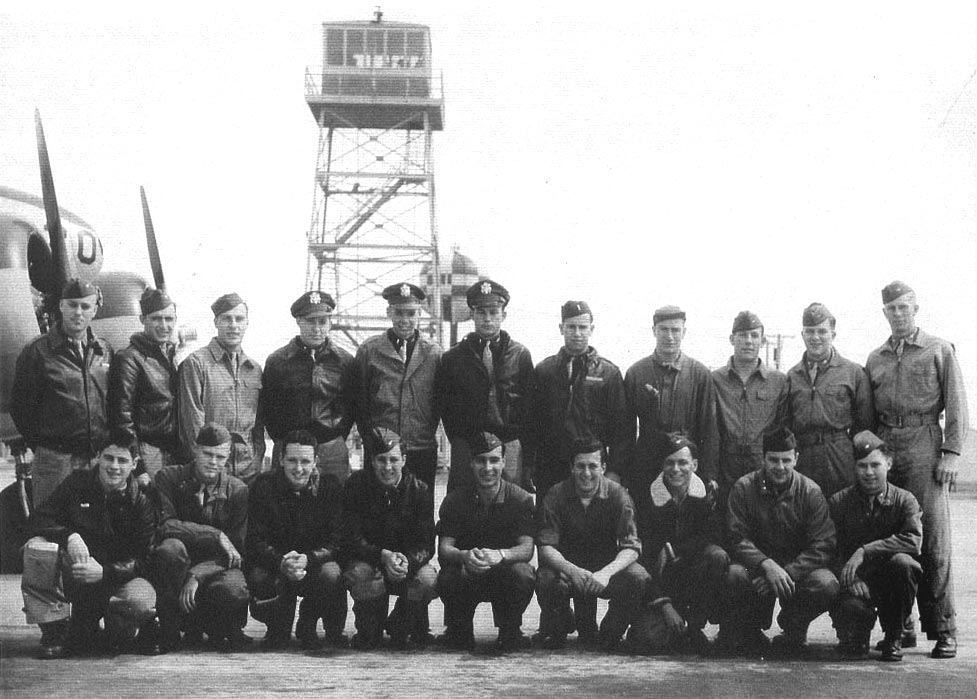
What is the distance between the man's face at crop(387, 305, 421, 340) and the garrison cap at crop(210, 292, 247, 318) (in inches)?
30.3

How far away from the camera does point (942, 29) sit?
450 cm

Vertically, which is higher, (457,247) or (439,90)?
(439,90)

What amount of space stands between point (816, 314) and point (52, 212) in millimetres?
4245

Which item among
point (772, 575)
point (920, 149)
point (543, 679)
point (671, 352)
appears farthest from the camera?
point (920, 149)

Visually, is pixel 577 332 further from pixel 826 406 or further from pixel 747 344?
pixel 826 406

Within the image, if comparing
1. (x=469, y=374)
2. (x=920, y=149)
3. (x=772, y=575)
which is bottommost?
(x=772, y=575)

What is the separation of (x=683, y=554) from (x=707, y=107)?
2668 mm

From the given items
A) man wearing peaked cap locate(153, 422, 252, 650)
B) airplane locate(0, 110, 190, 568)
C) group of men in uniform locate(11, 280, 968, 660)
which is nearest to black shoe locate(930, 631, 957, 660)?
group of men in uniform locate(11, 280, 968, 660)

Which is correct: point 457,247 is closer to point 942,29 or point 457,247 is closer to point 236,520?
point 236,520

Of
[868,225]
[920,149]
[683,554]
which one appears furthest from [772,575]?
[920,149]

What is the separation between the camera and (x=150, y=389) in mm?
4105

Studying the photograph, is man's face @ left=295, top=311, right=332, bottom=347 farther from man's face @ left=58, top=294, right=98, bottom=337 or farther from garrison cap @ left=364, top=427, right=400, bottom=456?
man's face @ left=58, top=294, right=98, bottom=337

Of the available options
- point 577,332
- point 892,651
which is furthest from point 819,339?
point 892,651

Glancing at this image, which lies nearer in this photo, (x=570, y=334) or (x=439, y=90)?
(x=570, y=334)
